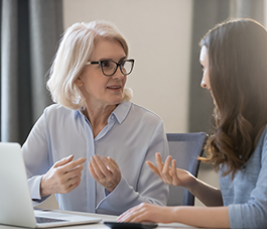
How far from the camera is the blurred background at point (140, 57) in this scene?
2260 millimetres

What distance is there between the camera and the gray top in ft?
2.58

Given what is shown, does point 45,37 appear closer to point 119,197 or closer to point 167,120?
point 167,120

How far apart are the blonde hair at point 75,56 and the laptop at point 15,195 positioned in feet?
2.10

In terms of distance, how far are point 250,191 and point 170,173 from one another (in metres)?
0.24

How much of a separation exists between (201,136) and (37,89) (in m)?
1.39

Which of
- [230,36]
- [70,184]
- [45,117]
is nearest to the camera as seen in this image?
[230,36]

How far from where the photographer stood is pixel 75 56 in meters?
1.46

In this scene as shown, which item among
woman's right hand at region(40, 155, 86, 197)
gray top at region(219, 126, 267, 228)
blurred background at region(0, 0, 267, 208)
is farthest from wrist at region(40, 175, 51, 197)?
blurred background at region(0, 0, 267, 208)

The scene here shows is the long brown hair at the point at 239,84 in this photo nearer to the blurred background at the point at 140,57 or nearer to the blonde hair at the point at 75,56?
the blonde hair at the point at 75,56

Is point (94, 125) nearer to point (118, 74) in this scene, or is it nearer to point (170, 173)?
point (118, 74)

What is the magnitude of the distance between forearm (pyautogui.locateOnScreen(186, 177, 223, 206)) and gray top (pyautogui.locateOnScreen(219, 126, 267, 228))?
0.30 feet

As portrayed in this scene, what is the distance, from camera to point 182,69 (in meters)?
2.31

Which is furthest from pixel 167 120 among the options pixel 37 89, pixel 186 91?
pixel 37 89

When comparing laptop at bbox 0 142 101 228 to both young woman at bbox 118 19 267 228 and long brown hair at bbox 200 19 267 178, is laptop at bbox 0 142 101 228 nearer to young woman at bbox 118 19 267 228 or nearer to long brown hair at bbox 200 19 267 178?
young woman at bbox 118 19 267 228
